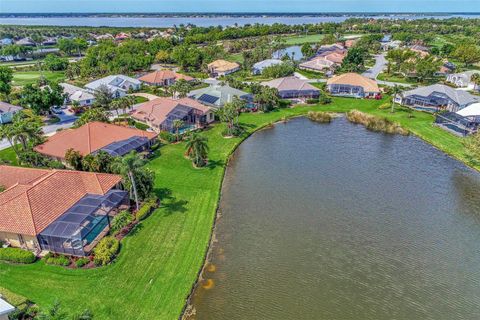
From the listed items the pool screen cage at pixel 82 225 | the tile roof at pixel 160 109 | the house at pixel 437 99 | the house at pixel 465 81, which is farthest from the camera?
the house at pixel 465 81

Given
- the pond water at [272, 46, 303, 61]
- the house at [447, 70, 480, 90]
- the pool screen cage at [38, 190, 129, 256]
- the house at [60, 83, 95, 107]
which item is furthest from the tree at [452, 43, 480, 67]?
the pool screen cage at [38, 190, 129, 256]

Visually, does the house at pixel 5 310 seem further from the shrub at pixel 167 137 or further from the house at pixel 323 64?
the house at pixel 323 64

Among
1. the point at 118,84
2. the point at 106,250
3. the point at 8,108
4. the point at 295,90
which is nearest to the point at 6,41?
the point at 118,84

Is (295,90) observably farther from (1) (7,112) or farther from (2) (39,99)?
(1) (7,112)

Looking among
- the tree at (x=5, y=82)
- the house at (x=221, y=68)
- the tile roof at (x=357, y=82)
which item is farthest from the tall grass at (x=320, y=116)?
the tree at (x=5, y=82)

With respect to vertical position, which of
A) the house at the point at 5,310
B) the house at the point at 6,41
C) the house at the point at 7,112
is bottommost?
the house at the point at 5,310

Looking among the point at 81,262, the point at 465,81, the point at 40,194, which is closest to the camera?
the point at 81,262

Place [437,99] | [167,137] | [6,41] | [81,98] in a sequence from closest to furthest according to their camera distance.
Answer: [167,137] < [437,99] < [81,98] < [6,41]

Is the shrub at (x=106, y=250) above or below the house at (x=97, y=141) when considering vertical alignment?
below
